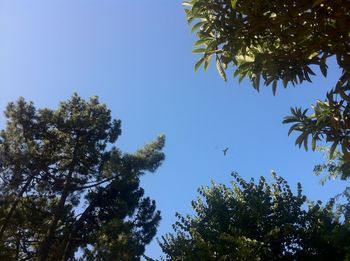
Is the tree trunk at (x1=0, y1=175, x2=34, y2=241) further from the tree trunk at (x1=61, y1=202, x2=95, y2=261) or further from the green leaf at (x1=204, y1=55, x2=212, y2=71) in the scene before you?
the green leaf at (x1=204, y1=55, x2=212, y2=71)

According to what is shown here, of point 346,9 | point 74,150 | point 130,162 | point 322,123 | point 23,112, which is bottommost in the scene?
point 322,123

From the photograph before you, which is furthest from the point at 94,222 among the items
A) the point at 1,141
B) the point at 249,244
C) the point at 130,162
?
the point at 249,244

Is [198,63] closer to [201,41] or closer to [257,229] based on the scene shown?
[201,41]

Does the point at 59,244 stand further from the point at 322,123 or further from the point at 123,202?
the point at 322,123

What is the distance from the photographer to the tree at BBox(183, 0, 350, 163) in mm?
5449

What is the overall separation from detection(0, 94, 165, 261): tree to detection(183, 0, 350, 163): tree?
47.4 ft

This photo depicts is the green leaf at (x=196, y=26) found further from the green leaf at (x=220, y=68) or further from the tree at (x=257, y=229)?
the tree at (x=257, y=229)

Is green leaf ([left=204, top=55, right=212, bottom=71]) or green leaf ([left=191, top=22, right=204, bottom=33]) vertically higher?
green leaf ([left=191, top=22, right=204, bottom=33])

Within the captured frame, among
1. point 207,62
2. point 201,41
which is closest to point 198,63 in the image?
point 207,62

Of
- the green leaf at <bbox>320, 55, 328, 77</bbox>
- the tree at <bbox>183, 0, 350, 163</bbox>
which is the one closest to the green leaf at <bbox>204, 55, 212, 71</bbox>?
the tree at <bbox>183, 0, 350, 163</bbox>

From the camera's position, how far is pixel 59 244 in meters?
20.5

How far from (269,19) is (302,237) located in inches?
357

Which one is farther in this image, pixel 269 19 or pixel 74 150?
pixel 74 150

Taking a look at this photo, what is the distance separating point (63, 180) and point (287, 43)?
17415 mm
